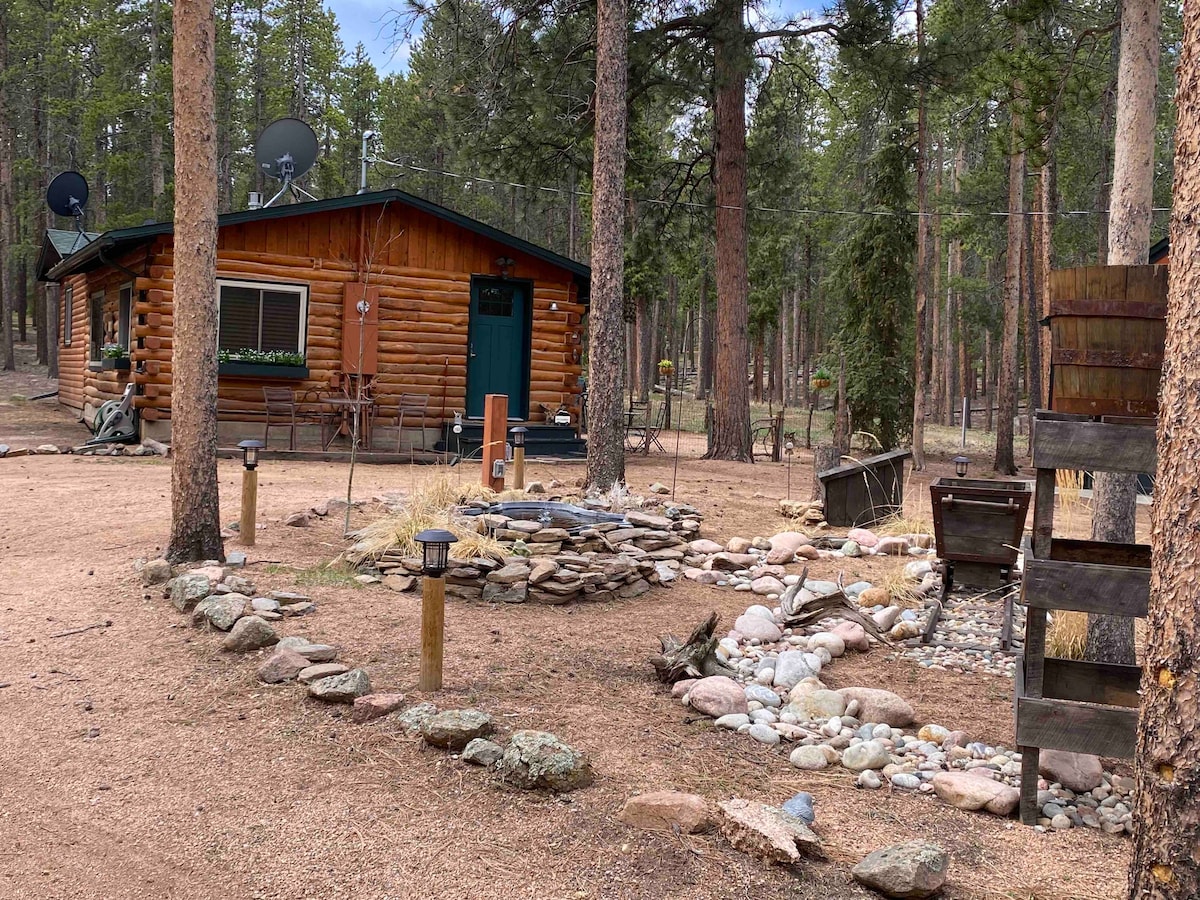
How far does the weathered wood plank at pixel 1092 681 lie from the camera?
14.0 ft

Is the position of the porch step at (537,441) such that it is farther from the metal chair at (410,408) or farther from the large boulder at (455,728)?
the large boulder at (455,728)

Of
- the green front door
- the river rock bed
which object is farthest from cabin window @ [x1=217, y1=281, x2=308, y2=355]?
the river rock bed

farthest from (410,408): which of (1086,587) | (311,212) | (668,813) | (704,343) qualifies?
(704,343)

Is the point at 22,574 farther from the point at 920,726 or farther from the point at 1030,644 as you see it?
the point at 1030,644

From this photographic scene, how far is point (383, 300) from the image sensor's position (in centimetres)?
1560

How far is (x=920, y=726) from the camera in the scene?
4633 millimetres

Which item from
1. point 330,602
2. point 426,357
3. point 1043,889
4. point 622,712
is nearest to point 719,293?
point 426,357

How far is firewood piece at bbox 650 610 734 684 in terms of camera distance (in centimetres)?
506

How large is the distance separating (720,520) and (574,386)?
772cm

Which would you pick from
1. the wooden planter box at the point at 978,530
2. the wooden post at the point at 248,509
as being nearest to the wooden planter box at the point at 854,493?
the wooden planter box at the point at 978,530

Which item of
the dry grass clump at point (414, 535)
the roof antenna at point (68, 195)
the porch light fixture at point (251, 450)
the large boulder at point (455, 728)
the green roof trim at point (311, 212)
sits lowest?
the large boulder at point (455, 728)

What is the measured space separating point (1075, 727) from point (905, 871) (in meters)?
1.18

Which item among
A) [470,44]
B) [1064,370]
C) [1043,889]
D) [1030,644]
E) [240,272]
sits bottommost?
[1043,889]

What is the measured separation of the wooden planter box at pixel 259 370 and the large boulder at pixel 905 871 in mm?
13356
